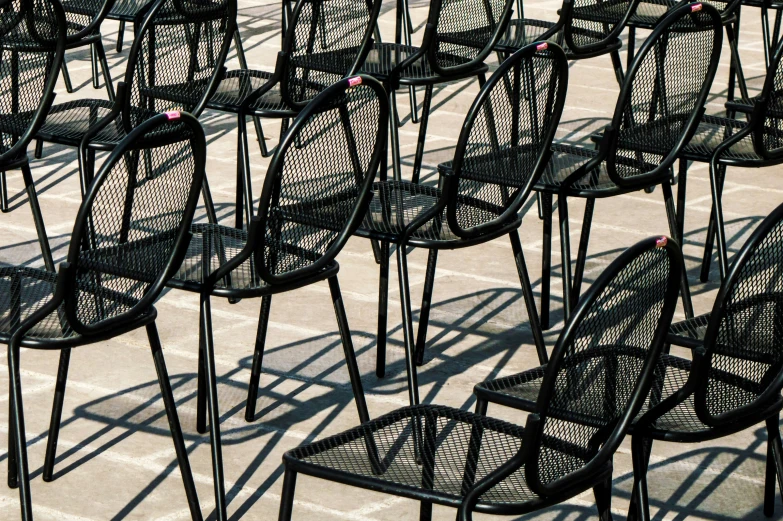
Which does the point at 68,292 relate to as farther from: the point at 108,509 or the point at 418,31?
the point at 418,31

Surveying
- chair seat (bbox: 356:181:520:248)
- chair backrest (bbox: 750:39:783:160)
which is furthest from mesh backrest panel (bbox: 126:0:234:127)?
chair backrest (bbox: 750:39:783:160)

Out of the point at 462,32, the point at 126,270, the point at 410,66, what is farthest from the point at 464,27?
the point at 126,270

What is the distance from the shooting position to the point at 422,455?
2.86 metres

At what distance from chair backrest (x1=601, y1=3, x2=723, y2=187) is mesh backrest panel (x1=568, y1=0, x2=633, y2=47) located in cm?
113

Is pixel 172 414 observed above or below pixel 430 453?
below

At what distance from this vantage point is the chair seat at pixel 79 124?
468cm

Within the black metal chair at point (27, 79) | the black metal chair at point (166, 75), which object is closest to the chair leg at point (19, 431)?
the black metal chair at point (27, 79)

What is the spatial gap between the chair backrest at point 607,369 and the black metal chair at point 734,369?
0.14 m

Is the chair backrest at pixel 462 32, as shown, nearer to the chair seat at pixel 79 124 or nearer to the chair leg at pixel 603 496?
the chair seat at pixel 79 124

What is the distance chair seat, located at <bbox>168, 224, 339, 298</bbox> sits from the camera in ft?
11.3

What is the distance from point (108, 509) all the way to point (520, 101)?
1535 millimetres

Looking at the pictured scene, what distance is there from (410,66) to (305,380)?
1.42 metres

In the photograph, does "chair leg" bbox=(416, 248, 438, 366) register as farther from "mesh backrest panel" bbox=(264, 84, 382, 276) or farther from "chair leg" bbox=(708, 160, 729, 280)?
"chair leg" bbox=(708, 160, 729, 280)

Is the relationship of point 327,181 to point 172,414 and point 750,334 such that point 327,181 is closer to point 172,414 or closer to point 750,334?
point 172,414
